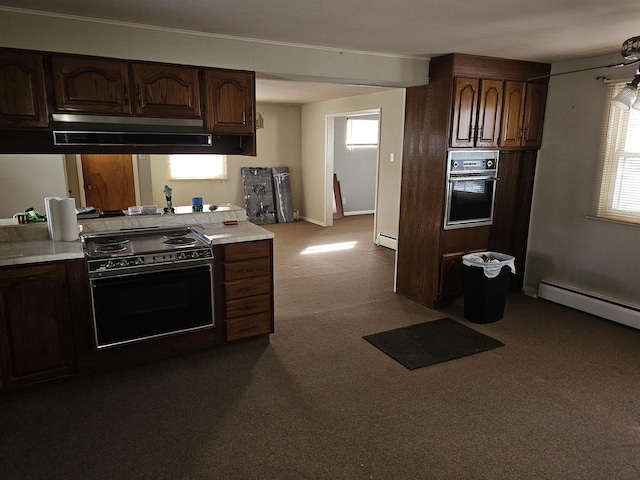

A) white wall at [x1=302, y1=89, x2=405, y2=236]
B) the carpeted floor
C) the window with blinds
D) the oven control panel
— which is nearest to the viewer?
the carpeted floor

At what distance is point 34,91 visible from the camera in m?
2.76

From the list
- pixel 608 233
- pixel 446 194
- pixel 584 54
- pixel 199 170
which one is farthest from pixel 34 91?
pixel 199 170

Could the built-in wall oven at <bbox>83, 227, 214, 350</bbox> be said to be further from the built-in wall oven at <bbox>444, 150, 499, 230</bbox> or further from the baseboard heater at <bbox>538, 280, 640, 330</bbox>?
the baseboard heater at <bbox>538, 280, 640, 330</bbox>

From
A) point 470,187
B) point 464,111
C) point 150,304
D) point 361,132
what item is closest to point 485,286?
point 470,187

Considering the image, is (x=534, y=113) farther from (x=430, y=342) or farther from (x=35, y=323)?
(x=35, y=323)

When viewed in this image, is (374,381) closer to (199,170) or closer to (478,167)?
(478,167)

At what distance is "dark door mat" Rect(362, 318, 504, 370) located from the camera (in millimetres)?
3295

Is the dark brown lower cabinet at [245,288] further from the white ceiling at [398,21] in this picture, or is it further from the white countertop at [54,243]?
the white ceiling at [398,21]

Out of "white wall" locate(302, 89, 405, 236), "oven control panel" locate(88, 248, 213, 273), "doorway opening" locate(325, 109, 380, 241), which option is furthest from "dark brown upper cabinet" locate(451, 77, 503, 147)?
"doorway opening" locate(325, 109, 380, 241)

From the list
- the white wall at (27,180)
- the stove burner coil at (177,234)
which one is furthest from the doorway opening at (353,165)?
the stove burner coil at (177,234)

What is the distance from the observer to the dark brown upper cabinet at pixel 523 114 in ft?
13.8

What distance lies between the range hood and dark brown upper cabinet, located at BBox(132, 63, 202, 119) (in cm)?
7

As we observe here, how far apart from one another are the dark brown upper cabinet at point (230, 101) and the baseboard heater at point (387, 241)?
370 cm

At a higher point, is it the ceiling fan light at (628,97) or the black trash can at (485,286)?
the ceiling fan light at (628,97)
